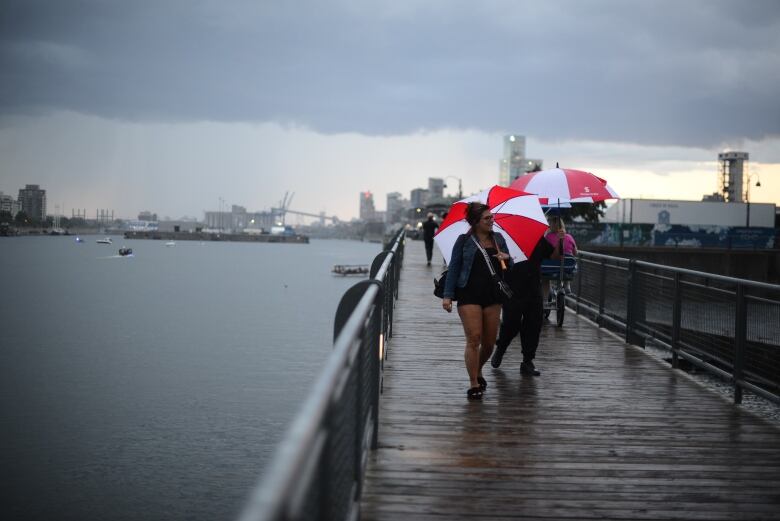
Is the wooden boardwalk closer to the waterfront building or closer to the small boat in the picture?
the waterfront building

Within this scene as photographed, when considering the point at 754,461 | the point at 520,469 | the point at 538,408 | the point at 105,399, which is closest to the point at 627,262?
the point at 538,408

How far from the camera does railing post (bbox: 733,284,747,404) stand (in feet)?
24.6

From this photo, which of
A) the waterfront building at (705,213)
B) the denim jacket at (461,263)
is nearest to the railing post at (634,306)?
the denim jacket at (461,263)

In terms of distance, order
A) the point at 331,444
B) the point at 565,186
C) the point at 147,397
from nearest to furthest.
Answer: the point at 331,444 → the point at 565,186 → the point at 147,397

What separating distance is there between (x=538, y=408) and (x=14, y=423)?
4481 centimetres

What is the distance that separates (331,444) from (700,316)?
7.23m

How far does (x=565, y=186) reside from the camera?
10477 millimetres

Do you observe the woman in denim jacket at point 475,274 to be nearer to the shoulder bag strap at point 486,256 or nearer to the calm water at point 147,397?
the shoulder bag strap at point 486,256

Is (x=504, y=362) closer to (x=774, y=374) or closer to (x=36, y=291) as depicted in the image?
(x=774, y=374)

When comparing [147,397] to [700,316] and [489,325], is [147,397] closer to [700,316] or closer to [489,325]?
[700,316]

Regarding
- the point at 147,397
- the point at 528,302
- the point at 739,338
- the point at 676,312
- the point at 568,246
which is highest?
the point at 568,246

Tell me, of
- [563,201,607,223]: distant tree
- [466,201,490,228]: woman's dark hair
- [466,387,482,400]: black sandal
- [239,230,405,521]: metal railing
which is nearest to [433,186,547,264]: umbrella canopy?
[466,201,490,228]: woman's dark hair

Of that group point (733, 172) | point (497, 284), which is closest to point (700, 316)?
point (497, 284)

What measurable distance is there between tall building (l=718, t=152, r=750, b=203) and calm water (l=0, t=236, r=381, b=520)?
94431 millimetres
